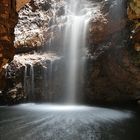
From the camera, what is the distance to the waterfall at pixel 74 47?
23.7 meters

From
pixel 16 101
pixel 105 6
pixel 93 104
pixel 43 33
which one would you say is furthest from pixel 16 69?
pixel 105 6

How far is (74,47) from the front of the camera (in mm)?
24438

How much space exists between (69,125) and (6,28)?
258 inches

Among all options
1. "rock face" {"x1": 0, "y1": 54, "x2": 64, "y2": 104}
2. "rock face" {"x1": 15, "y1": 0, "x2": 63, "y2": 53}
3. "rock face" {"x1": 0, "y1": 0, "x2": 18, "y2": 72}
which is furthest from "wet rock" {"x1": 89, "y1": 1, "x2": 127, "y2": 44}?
"rock face" {"x1": 0, "y1": 0, "x2": 18, "y2": 72}

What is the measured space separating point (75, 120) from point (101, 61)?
8286 millimetres

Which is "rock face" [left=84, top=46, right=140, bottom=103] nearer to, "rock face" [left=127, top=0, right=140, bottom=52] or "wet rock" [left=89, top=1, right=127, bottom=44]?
"rock face" [left=127, top=0, right=140, bottom=52]

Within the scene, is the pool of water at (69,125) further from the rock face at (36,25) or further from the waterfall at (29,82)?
the rock face at (36,25)

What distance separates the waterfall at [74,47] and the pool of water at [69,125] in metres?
4.89

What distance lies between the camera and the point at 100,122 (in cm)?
1531

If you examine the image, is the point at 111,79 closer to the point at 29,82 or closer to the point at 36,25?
the point at 29,82

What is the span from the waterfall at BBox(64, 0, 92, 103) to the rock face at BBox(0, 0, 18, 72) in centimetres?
1299

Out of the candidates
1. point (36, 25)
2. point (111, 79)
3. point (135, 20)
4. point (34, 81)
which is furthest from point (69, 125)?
point (36, 25)

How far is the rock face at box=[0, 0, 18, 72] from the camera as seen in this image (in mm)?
9883

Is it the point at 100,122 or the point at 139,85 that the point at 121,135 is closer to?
the point at 100,122
